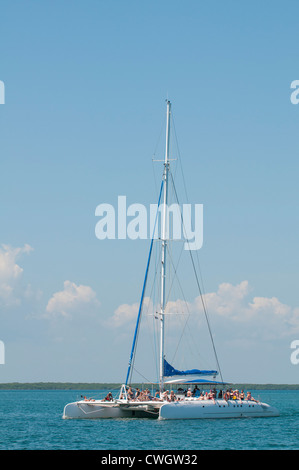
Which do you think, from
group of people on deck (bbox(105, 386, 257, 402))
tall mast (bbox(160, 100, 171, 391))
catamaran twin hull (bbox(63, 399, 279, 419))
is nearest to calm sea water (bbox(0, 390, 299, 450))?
catamaran twin hull (bbox(63, 399, 279, 419))

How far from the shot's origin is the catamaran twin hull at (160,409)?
5033 centimetres

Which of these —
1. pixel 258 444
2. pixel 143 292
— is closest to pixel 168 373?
pixel 143 292

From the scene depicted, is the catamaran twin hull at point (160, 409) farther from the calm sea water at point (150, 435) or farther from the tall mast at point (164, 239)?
the tall mast at point (164, 239)

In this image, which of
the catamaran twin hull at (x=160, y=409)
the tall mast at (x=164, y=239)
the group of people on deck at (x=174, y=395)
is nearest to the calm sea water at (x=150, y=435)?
the catamaran twin hull at (x=160, y=409)

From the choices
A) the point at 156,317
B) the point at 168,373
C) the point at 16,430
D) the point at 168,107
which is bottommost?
the point at 16,430

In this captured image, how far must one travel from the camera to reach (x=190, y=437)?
4272 cm

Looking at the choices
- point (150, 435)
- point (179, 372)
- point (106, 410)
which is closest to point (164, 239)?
point (179, 372)

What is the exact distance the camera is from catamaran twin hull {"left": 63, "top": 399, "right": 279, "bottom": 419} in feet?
165

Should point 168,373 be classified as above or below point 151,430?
above

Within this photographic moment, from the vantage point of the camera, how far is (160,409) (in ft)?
163

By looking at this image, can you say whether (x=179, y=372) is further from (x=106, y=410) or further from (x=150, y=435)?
(x=150, y=435)

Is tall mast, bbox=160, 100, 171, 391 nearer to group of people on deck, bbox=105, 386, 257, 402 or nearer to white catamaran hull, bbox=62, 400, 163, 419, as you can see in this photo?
group of people on deck, bbox=105, 386, 257, 402
